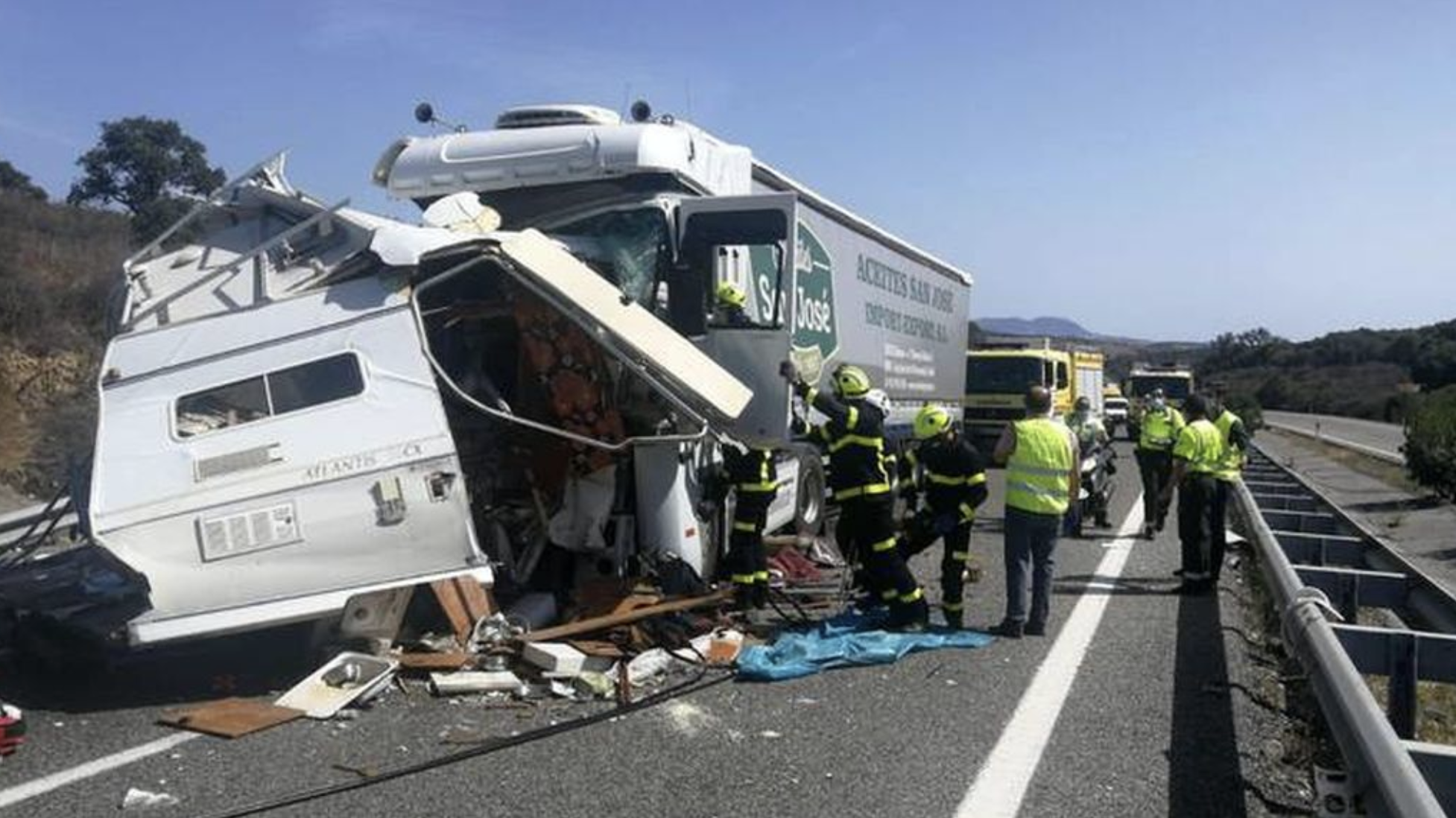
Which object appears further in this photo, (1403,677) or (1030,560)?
(1030,560)

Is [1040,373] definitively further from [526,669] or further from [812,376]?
[526,669]

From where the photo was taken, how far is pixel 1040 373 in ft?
82.3

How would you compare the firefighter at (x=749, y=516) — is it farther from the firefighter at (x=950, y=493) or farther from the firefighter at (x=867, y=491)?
the firefighter at (x=950, y=493)

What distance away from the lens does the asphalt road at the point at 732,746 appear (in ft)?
16.6

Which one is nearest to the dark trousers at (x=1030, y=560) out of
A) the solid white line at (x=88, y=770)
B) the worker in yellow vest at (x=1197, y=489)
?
the worker in yellow vest at (x=1197, y=489)

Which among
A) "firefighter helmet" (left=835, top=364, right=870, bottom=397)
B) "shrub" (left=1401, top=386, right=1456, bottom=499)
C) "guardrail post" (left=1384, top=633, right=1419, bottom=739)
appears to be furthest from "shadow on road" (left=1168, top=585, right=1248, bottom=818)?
"shrub" (left=1401, top=386, right=1456, bottom=499)

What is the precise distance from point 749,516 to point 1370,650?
4.26 m

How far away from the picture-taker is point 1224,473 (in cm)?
1051

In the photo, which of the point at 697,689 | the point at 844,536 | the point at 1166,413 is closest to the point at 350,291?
the point at 697,689

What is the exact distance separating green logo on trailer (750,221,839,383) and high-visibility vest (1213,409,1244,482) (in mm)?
3372

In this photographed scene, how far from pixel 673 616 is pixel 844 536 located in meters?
1.36

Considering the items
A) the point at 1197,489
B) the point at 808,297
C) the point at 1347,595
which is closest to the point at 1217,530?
the point at 1197,489

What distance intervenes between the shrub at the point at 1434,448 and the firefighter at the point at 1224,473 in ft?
29.8

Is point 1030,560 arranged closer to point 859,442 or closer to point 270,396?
point 859,442
